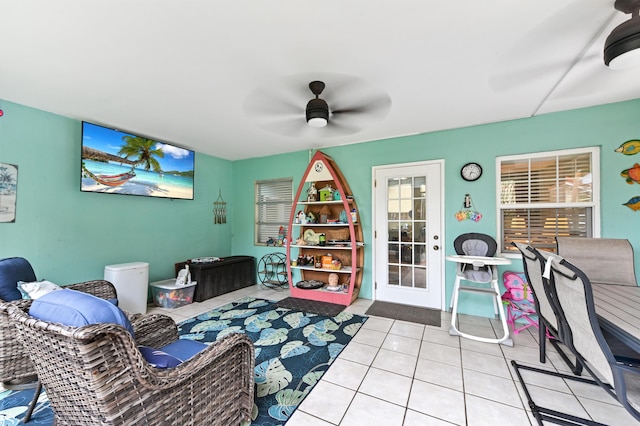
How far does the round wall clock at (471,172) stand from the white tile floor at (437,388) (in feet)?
6.54

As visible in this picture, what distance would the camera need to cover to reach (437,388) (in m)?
1.96

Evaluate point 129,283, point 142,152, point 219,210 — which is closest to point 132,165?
point 142,152

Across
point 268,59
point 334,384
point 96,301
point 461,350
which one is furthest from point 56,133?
point 461,350

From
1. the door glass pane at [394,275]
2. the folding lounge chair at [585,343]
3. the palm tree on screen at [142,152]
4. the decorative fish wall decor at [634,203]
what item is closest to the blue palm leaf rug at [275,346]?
the door glass pane at [394,275]

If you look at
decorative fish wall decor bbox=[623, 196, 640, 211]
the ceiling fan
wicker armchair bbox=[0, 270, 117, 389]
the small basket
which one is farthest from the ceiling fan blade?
wicker armchair bbox=[0, 270, 117, 389]

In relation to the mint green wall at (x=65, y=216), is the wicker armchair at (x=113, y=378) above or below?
below

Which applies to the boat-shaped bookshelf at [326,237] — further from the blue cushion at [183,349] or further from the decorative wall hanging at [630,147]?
the decorative wall hanging at [630,147]

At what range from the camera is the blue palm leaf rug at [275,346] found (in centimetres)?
175

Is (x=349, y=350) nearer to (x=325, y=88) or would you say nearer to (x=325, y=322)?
(x=325, y=322)

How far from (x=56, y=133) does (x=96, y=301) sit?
3318 millimetres

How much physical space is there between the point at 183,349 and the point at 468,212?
3618 millimetres

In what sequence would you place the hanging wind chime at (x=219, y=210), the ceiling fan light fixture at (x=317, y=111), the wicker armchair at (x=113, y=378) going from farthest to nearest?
the hanging wind chime at (x=219, y=210) < the ceiling fan light fixture at (x=317, y=111) < the wicker armchair at (x=113, y=378)

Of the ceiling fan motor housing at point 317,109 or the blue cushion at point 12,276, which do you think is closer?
the blue cushion at point 12,276

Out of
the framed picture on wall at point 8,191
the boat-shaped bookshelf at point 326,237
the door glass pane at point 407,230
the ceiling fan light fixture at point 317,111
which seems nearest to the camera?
the ceiling fan light fixture at point 317,111
